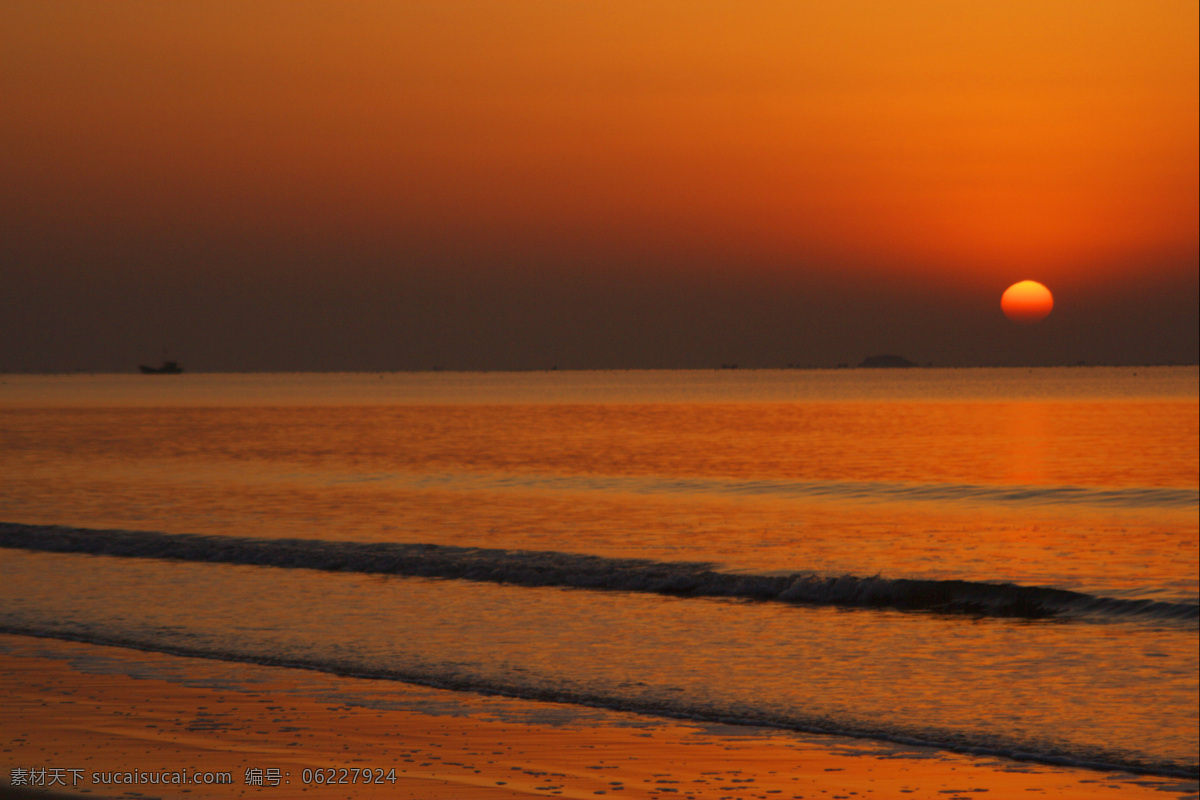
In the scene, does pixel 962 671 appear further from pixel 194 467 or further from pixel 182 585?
pixel 194 467

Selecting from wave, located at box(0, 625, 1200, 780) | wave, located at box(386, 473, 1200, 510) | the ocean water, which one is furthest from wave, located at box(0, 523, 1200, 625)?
wave, located at box(386, 473, 1200, 510)

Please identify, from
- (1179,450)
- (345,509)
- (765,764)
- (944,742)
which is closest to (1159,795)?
(944,742)

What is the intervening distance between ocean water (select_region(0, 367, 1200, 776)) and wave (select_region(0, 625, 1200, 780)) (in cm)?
5

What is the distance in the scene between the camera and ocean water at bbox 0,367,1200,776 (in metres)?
13.0

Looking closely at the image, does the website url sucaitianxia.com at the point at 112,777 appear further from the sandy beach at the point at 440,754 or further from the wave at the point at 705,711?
the wave at the point at 705,711

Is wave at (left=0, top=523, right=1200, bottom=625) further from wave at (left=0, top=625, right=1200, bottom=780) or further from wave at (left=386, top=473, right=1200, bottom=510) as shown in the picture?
wave at (left=386, top=473, right=1200, bottom=510)

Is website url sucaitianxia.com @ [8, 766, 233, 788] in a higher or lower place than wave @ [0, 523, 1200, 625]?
lower

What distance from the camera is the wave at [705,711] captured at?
1057 cm

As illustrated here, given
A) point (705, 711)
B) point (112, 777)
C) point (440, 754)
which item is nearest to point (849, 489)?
point (705, 711)

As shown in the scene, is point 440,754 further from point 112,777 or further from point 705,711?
point 705,711

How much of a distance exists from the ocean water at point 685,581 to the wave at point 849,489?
0.25 metres

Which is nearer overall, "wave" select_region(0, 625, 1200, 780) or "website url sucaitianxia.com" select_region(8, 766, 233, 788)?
"website url sucaitianxia.com" select_region(8, 766, 233, 788)

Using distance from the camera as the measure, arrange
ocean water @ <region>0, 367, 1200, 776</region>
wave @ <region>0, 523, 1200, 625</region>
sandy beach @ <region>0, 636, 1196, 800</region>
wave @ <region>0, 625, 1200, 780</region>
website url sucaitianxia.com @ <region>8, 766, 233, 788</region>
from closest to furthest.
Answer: website url sucaitianxia.com @ <region>8, 766, 233, 788</region>, sandy beach @ <region>0, 636, 1196, 800</region>, wave @ <region>0, 625, 1200, 780</region>, ocean water @ <region>0, 367, 1200, 776</region>, wave @ <region>0, 523, 1200, 625</region>

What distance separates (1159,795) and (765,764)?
10.5 ft
